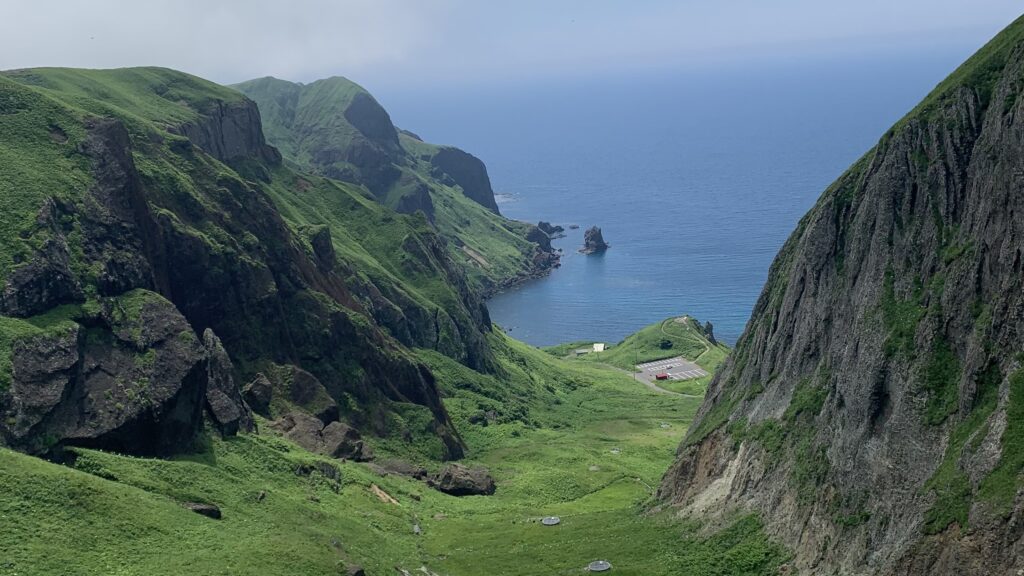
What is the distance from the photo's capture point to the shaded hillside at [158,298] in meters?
76.2

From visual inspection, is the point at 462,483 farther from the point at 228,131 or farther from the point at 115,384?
the point at 228,131

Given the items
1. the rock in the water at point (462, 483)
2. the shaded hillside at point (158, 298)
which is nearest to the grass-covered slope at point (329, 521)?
the rock in the water at point (462, 483)

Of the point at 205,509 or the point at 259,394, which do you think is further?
the point at 259,394

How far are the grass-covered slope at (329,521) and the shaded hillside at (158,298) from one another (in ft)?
18.9

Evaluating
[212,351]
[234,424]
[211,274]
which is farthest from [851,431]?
[211,274]

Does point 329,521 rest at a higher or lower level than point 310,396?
lower

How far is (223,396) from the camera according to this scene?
8825 centimetres

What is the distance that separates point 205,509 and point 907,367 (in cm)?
4733

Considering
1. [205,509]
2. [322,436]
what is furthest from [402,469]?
[205,509]

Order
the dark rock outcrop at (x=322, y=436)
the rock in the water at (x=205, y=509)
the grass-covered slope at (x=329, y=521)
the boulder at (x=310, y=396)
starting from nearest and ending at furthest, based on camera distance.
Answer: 1. the grass-covered slope at (x=329, y=521)
2. the rock in the water at (x=205, y=509)
3. the dark rock outcrop at (x=322, y=436)
4. the boulder at (x=310, y=396)

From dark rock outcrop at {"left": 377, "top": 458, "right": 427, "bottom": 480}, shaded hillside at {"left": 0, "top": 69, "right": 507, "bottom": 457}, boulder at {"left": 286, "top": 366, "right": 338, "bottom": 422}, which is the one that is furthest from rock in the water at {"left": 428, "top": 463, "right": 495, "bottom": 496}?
boulder at {"left": 286, "top": 366, "right": 338, "bottom": 422}

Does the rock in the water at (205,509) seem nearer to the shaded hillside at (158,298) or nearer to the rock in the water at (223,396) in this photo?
the shaded hillside at (158,298)

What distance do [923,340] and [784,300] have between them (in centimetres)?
2355

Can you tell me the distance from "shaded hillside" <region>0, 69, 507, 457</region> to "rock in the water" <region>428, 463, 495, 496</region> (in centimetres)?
1233
